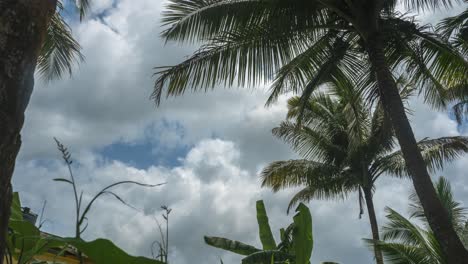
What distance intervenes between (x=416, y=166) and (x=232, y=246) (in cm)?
398

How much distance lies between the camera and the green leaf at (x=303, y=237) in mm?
1834

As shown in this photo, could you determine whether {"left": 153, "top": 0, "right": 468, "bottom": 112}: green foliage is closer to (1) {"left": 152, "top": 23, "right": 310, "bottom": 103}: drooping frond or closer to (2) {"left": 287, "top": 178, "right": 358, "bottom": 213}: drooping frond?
(1) {"left": 152, "top": 23, "right": 310, "bottom": 103}: drooping frond

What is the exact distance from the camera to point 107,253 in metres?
0.79

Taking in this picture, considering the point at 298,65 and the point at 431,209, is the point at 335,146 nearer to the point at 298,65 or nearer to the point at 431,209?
the point at 298,65

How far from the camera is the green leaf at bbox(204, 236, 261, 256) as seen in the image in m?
2.50

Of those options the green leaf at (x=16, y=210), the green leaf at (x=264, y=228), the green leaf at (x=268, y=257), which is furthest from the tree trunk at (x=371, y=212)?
the green leaf at (x=16, y=210)

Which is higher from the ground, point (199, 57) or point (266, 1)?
point (266, 1)

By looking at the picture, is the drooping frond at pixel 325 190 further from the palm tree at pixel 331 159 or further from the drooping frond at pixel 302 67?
the drooping frond at pixel 302 67

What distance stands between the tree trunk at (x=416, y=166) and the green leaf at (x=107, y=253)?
5344mm

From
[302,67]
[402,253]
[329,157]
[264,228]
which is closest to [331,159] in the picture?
[329,157]

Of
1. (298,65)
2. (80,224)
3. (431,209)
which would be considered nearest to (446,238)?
(431,209)

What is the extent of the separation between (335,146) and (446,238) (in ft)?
33.5

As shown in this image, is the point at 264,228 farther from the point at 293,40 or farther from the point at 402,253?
the point at 402,253

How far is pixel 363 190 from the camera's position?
15648 mm
